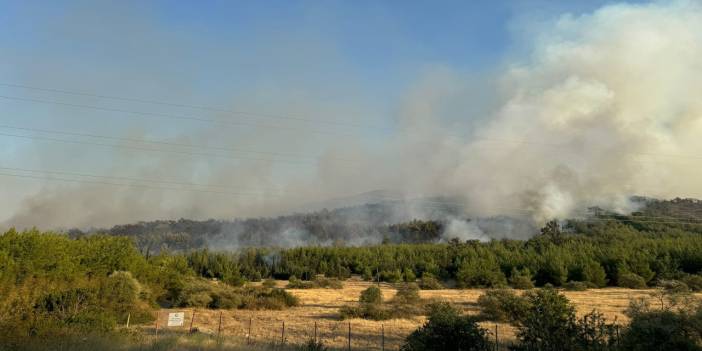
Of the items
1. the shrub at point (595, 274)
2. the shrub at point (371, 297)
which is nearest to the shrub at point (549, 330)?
the shrub at point (371, 297)

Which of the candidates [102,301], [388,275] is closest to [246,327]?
[102,301]

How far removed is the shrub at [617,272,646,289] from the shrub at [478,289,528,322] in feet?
152

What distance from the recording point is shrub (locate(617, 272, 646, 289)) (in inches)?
2611

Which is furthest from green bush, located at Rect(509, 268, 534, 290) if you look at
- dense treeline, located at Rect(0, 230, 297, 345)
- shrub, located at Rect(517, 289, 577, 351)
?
shrub, located at Rect(517, 289, 577, 351)

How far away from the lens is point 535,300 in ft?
57.4

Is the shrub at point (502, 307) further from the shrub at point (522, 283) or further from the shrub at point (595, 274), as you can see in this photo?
the shrub at point (595, 274)

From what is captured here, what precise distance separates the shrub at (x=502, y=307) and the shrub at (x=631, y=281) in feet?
152

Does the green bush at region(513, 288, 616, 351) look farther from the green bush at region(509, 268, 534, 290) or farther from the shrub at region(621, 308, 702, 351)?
the green bush at region(509, 268, 534, 290)

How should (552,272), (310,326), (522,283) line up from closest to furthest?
(310,326) < (522,283) < (552,272)

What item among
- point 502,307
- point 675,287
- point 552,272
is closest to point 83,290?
point 502,307

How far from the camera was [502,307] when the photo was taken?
29406 millimetres

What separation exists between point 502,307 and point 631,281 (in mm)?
50248

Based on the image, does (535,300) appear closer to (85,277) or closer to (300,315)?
(300,315)

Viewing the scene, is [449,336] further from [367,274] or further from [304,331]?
[367,274]
